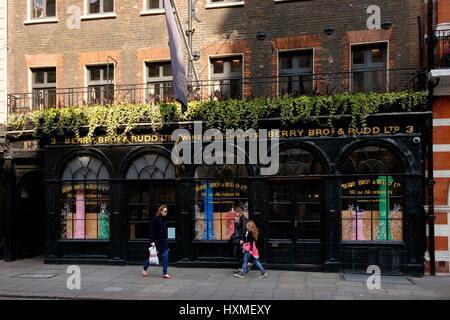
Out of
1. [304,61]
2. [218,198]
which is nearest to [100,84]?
[218,198]

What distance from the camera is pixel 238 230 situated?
1080 centimetres

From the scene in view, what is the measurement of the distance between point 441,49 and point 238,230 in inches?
301

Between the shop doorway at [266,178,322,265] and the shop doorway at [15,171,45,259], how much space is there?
8.55 m

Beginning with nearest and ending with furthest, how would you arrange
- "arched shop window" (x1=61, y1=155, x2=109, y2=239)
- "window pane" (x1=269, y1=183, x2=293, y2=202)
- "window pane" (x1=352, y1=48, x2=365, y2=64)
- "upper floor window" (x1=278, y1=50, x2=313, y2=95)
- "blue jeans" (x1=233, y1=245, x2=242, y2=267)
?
"blue jeans" (x1=233, y1=245, x2=242, y2=267)
"window pane" (x1=269, y1=183, x2=293, y2=202)
"window pane" (x1=352, y1=48, x2=365, y2=64)
"upper floor window" (x1=278, y1=50, x2=313, y2=95)
"arched shop window" (x1=61, y1=155, x2=109, y2=239)

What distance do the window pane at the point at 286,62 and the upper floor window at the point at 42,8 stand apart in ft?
27.2

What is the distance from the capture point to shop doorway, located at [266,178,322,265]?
11281 mm

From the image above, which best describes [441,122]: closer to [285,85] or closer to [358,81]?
[358,81]

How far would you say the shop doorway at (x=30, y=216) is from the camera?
1386 cm

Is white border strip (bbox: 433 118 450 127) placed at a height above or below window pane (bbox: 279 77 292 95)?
below

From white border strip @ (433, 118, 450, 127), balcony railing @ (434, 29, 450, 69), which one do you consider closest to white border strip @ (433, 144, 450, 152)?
white border strip @ (433, 118, 450, 127)

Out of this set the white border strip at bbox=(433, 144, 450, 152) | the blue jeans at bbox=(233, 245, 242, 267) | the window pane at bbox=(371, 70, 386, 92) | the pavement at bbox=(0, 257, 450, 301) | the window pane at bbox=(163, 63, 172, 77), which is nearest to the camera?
the pavement at bbox=(0, 257, 450, 301)

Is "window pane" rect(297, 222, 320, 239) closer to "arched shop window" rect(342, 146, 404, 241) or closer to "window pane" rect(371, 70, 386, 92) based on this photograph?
"arched shop window" rect(342, 146, 404, 241)

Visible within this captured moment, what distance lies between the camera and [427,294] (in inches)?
344

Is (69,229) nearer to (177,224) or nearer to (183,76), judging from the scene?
(177,224)
